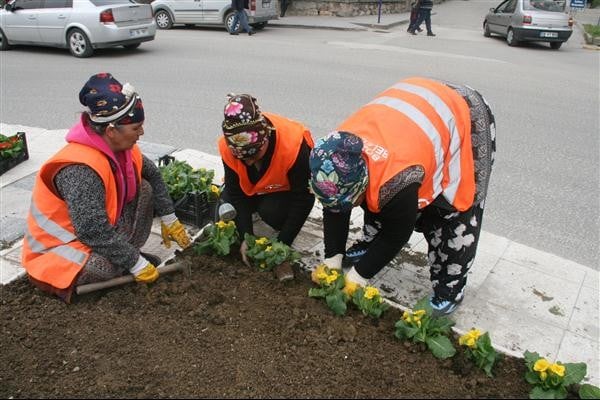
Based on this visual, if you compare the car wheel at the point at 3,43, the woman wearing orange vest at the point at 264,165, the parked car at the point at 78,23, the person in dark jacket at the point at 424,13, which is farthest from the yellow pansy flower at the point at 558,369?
the person in dark jacket at the point at 424,13

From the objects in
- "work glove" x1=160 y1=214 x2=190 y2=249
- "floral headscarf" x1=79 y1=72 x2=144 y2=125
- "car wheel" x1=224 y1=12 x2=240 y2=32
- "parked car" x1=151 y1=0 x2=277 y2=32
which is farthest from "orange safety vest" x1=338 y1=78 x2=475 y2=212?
"parked car" x1=151 y1=0 x2=277 y2=32

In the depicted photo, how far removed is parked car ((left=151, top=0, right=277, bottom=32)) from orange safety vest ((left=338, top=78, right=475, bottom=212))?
12017 millimetres

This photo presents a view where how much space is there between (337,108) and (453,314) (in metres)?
4.43

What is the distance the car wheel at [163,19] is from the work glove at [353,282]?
45.4 feet

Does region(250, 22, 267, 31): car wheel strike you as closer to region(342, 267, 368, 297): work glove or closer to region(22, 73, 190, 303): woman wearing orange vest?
region(22, 73, 190, 303): woman wearing orange vest

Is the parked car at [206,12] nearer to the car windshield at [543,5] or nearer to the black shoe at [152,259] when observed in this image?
the car windshield at [543,5]

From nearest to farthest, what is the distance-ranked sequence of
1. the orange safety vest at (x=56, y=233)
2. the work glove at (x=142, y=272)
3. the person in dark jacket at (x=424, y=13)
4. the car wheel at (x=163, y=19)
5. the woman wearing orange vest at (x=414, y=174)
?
the woman wearing orange vest at (x=414, y=174) < the orange safety vest at (x=56, y=233) < the work glove at (x=142, y=272) < the person in dark jacket at (x=424, y=13) < the car wheel at (x=163, y=19)

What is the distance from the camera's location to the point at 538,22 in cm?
1275

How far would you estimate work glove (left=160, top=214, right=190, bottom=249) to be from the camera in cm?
321

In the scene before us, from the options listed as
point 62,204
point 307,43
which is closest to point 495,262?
point 62,204

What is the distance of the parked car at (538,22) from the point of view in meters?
12.8

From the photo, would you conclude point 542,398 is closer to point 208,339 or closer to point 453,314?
point 453,314

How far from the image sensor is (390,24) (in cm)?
1656

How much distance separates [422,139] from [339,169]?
427 mm
